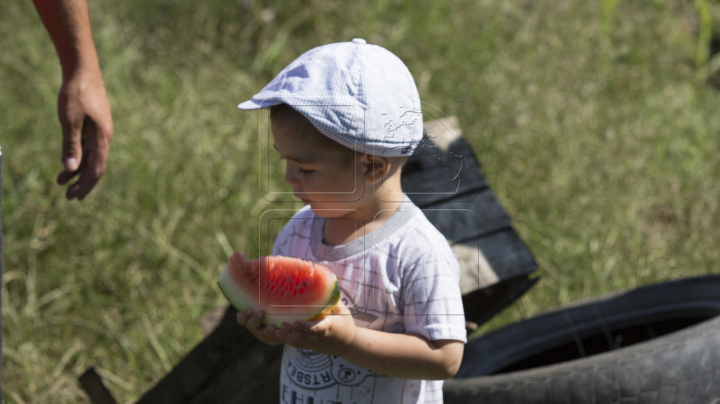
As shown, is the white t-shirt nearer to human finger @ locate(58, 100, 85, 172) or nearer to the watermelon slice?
the watermelon slice

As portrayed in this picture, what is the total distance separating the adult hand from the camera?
1.78 m

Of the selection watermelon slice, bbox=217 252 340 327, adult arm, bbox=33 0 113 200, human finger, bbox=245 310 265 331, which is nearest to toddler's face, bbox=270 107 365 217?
watermelon slice, bbox=217 252 340 327

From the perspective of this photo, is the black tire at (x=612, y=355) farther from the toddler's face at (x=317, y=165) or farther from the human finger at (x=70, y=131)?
the human finger at (x=70, y=131)

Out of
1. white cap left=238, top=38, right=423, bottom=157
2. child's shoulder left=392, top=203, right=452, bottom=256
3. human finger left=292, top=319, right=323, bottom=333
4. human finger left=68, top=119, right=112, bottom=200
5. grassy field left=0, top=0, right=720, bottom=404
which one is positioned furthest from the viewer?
grassy field left=0, top=0, right=720, bottom=404

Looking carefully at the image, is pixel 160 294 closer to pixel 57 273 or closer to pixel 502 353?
pixel 57 273

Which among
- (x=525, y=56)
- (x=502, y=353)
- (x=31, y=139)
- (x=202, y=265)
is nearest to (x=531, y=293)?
(x=502, y=353)

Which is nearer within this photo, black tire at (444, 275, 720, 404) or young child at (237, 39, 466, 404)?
young child at (237, 39, 466, 404)

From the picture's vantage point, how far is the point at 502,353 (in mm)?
2316

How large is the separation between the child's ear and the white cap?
0.14ft

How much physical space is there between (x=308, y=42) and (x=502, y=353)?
327 cm

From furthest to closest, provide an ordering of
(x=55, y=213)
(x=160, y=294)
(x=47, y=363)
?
1. (x=55, y=213)
2. (x=160, y=294)
3. (x=47, y=363)

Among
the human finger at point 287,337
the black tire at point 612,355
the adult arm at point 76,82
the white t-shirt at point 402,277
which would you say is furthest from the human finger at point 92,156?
the black tire at point 612,355

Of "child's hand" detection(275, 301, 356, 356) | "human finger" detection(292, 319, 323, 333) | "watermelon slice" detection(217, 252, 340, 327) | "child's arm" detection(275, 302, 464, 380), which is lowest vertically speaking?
"child's arm" detection(275, 302, 464, 380)

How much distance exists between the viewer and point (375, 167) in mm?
1076
